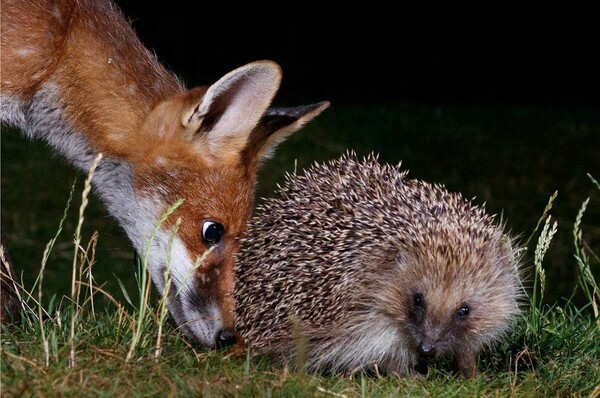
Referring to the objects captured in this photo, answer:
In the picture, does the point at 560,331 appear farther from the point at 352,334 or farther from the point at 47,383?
the point at 47,383

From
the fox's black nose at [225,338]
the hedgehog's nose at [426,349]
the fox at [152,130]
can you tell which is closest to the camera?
the hedgehog's nose at [426,349]

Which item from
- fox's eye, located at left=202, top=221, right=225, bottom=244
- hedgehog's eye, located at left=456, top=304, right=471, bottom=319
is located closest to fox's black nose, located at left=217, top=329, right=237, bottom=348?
fox's eye, located at left=202, top=221, right=225, bottom=244

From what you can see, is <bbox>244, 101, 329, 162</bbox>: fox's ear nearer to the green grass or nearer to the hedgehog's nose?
the green grass

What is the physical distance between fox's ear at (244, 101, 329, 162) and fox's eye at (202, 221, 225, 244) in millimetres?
593

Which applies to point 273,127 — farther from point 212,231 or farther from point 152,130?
point 212,231

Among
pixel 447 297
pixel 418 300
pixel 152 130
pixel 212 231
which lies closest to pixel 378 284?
pixel 418 300

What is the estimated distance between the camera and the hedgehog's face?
230 inches

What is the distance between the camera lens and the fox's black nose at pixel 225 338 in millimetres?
6062

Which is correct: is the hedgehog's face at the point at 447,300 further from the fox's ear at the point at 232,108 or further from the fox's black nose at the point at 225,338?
the fox's ear at the point at 232,108

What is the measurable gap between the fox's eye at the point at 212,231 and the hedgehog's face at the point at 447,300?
1.17 metres

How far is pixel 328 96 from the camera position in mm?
20828

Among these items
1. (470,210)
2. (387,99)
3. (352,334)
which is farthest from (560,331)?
(387,99)

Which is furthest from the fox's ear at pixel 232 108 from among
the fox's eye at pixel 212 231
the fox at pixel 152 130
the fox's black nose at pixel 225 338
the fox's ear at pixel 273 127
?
the fox's black nose at pixel 225 338

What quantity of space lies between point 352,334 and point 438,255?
0.72 m
